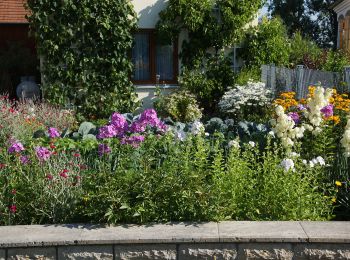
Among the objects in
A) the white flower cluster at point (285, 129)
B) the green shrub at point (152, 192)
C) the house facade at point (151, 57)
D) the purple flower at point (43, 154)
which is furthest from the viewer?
the house facade at point (151, 57)

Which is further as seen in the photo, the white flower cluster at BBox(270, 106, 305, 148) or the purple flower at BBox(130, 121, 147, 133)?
the white flower cluster at BBox(270, 106, 305, 148)

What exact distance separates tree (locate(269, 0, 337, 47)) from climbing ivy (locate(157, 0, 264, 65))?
2903 centimetres

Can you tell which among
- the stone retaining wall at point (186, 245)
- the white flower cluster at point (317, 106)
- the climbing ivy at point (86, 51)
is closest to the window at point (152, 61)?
the climbing ivy at point (86, 51)

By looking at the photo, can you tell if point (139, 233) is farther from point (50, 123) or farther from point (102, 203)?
point (50, 123)

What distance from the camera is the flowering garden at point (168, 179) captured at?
13.7 feet

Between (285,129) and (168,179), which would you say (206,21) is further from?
(168,179)

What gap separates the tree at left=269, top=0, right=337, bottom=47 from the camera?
130ft

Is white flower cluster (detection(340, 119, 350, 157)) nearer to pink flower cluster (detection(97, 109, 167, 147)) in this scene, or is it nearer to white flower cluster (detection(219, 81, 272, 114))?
pink flower cluster (detection(97, 109, 167, 147))

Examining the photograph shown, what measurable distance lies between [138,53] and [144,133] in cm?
727

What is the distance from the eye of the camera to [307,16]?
40438 mm

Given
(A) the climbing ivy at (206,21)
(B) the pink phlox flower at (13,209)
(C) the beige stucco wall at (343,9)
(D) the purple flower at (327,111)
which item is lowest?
(B) the pink phlox flower at (13,209)

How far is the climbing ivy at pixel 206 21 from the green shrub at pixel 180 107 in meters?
1.16

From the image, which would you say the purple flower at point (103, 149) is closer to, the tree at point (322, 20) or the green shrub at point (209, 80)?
the green shrub at point (209, 80)

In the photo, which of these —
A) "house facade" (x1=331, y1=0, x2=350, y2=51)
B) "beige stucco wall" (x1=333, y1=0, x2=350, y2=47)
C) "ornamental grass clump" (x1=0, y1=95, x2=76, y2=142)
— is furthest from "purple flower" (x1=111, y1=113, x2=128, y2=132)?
"beige stucco wall" (x1=333, y1=0, x2=350, y2=47)
